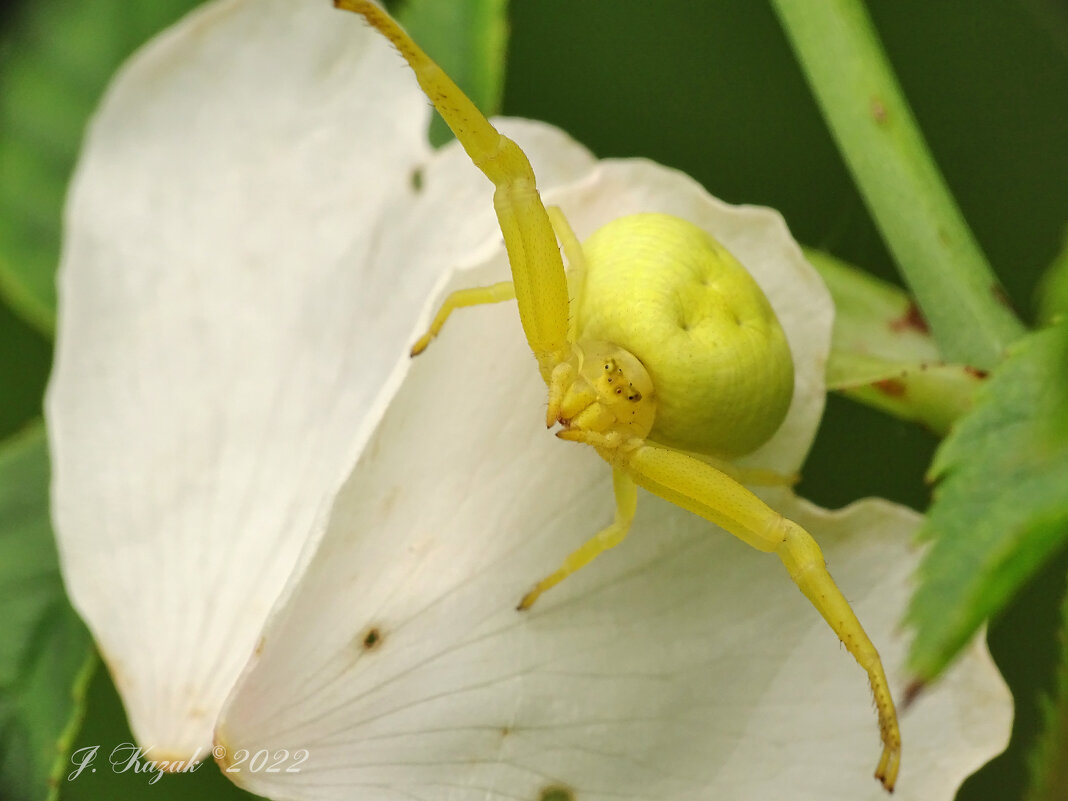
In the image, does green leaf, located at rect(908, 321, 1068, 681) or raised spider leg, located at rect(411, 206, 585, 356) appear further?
raised spider leg, located at rect(411, 206, 585, 356)

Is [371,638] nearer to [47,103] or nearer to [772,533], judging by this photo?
[772,533]

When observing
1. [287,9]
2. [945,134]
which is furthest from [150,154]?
[945,134]

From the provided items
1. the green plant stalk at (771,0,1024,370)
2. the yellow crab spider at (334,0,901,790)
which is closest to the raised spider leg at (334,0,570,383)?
the yellow crab spider at (334,0,901,790)

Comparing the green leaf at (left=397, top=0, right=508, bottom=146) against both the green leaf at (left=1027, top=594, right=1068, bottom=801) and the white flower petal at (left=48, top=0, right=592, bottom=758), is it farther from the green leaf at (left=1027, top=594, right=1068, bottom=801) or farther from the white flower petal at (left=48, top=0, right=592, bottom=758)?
the green leaf at (left=1027, top=594, right=1068, bottom=801)

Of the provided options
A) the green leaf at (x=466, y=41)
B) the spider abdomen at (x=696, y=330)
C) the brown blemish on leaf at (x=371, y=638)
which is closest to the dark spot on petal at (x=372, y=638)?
the brown blemish on leaf at (x=371, y=638)

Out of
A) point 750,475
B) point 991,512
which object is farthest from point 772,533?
point 991,512
